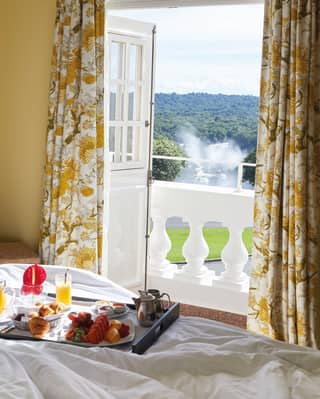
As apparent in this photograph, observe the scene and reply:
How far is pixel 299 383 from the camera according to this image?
1.80 m

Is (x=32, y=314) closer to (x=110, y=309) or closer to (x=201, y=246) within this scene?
(x=110, y=309)

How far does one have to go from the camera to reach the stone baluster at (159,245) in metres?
4.98

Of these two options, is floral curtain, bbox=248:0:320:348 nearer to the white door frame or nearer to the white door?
the white door frame

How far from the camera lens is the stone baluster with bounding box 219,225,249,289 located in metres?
4.71

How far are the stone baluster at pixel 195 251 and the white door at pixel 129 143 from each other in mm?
406

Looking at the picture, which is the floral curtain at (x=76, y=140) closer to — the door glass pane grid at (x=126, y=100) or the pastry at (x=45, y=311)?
the door glass pane grid at (x=126, y=100)

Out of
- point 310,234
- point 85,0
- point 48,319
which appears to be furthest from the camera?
point 85,0

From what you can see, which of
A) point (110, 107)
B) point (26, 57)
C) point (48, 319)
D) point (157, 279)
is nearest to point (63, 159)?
point (110, 107)

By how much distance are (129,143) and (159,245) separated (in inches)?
36.2

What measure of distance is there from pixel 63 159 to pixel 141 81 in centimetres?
90

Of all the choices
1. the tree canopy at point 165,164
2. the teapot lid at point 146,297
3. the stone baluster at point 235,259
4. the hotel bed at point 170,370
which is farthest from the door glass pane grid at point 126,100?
the tree canopy at point 165,164

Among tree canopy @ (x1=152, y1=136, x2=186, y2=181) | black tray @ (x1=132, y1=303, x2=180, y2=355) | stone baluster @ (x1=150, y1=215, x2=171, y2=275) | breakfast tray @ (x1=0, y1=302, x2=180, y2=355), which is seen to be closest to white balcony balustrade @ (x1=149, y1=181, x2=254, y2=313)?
stone baluster @ (x1=150, y1=215, x2=171, y2=275)

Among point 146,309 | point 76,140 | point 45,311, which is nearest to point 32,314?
point 45,311

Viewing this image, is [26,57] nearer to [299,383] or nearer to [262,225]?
[262,225]
